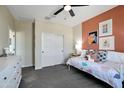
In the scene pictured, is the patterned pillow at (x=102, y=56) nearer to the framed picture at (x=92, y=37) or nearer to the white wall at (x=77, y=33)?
the framed picture at (x=92, y=37)

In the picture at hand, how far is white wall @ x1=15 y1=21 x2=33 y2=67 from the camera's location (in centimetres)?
520

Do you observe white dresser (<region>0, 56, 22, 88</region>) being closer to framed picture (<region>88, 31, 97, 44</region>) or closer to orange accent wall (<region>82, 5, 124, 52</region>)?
orange accent wall (<region>82, 5, 124, 52</region>)

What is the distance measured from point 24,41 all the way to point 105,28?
395cm

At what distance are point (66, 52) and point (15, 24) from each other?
3.20m

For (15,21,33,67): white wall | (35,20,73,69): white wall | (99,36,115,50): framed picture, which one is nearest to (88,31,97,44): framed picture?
(99,36,115,50): framed picture

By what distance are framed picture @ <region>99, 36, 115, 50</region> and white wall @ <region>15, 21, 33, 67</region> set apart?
353cm

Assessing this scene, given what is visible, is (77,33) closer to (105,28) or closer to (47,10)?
(105,28)

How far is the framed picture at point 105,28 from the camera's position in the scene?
3.81 metres

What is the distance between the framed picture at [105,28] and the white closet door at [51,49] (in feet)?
8.13

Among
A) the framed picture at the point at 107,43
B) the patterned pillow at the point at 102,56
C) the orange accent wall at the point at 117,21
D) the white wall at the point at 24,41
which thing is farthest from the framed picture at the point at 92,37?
the white wall at the point at 24,41

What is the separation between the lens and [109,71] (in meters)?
2.39

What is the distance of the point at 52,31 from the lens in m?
5.57
